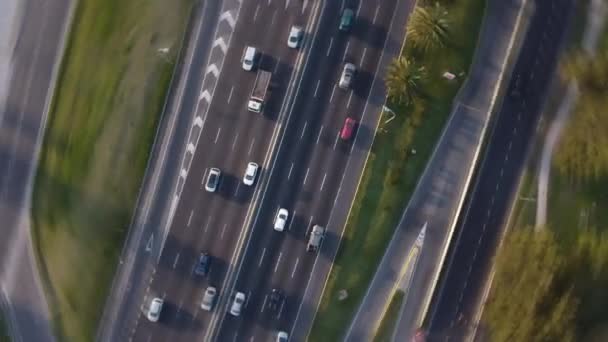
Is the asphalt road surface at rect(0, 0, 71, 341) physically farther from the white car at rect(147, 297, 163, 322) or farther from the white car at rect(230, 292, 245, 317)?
the white car at rect(230, 292, 245, 317)

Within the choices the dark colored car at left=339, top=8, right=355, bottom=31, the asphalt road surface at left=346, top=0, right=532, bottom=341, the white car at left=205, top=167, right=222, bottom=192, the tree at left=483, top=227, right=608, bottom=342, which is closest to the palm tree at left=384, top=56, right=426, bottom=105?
the asphalt road surface at left=346, top=0, right=532, bottom=341

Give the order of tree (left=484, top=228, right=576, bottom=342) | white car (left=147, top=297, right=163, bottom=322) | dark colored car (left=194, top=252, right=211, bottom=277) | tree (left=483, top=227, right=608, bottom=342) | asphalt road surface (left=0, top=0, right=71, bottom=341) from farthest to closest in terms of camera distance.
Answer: asphalt road surface (left=0, top=0, right=71, bottom=341) → dark colored car (left=194, top=252, right=211, bottom=277) → white car (left=147, top=297, right=163, bottom=322) → tree (left=483, top=227, right=608, bottom=342) → tree (left=484, top=228, right=576, bottom=342)

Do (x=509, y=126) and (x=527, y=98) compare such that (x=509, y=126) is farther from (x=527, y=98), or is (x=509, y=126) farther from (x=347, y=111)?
(x=347, y=111)

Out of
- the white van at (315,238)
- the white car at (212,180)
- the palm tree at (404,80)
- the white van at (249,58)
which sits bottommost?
the white van at (315,238)

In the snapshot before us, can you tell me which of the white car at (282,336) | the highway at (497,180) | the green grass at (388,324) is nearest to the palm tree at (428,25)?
the highway at (497,180)

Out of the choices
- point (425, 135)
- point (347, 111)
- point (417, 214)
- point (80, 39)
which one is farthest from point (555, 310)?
point (80, 39)

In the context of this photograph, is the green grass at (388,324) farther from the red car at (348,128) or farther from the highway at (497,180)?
the red car at (348,128)

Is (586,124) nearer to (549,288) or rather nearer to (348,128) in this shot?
(549,288)
